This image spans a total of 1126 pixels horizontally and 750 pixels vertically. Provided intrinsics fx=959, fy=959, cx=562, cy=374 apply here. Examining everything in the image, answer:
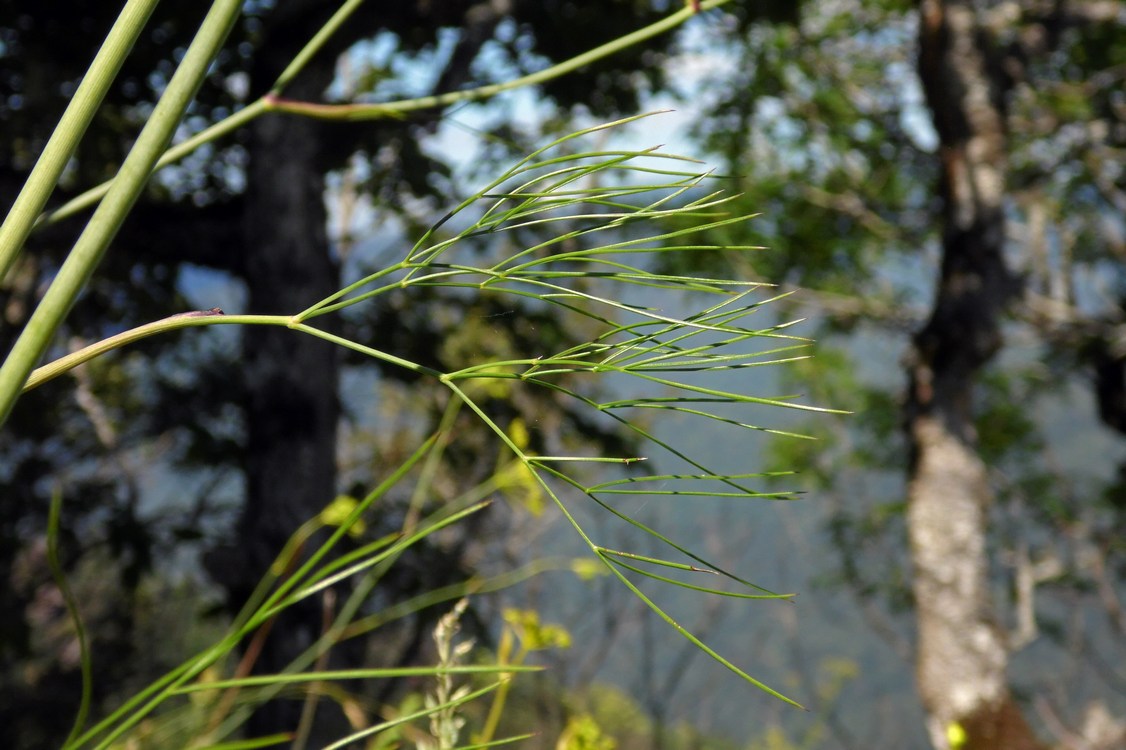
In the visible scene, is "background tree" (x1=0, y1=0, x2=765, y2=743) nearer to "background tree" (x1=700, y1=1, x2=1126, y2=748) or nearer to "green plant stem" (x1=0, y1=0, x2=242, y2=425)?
"background tree" (x1=700, y1=1, x2=1126, y2=748)

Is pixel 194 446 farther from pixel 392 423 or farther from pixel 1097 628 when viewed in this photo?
pixel 1097 628

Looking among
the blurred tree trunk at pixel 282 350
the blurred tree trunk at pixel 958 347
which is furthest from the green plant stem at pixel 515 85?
the blurred tree trunk at pixel 958 347

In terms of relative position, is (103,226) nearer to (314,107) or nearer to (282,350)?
(314,107)

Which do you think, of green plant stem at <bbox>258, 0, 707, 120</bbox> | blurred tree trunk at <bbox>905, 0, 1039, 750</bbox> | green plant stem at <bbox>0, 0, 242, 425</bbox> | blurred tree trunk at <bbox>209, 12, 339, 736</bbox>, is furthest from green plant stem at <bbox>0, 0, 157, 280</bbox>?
blurred tree trunk at <bbox>905, 0, 1039, 750</bbox>

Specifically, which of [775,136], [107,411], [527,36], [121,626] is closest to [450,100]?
[527,36]

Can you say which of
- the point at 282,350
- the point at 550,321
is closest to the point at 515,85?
the point at 282,350

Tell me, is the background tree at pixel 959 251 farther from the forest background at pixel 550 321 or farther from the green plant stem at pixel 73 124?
the green plant stem at pixel 73 124
